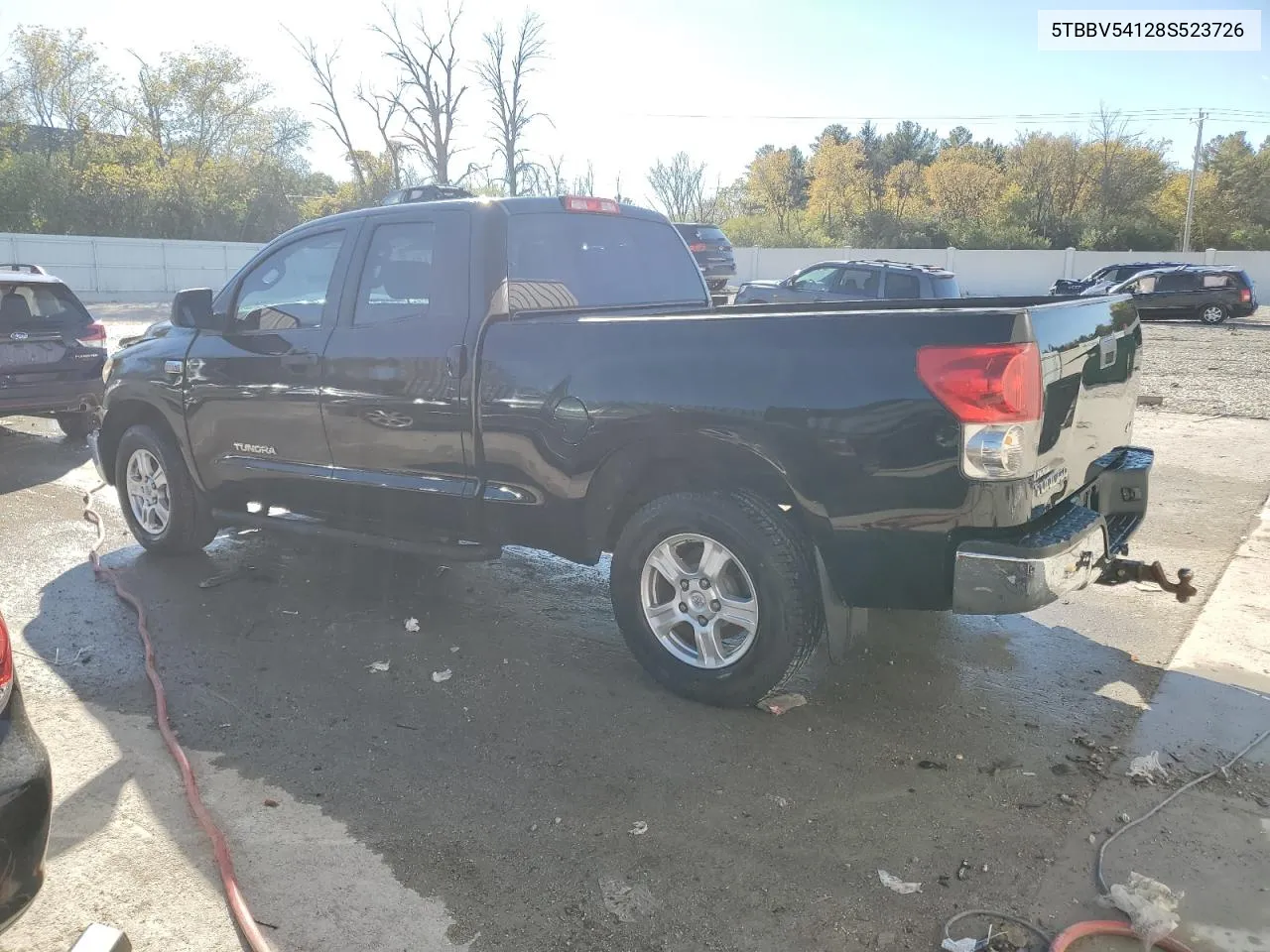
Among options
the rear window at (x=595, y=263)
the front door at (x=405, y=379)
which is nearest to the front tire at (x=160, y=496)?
the front door at (x=405, y=379)

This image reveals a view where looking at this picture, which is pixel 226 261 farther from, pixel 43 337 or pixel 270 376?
pixel 270 376

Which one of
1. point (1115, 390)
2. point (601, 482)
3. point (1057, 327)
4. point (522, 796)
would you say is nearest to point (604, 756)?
point (522, 796)

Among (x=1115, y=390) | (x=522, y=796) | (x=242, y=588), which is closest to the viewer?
(x=522, y=796)

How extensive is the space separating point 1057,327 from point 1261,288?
4229cm

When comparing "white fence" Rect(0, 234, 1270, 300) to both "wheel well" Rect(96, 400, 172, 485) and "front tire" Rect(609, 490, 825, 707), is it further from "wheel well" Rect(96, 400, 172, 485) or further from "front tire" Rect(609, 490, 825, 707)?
"front tire" Rect(609, 490, 825, 707)

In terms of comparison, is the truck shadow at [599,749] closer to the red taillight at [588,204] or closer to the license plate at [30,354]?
the red taillight at [588,204]

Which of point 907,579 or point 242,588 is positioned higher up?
point 907,579

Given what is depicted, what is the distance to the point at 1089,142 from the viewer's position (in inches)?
1966

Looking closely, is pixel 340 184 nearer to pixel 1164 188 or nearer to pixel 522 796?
pixel 1164 188

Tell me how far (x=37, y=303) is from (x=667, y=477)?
7825 mm

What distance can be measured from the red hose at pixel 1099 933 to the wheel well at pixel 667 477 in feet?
5.33

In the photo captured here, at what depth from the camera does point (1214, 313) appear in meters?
25.0

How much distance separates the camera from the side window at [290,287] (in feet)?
16.5

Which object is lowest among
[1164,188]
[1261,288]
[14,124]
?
[1261,288]
